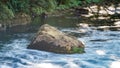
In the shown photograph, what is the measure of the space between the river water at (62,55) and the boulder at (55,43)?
0.82 feet

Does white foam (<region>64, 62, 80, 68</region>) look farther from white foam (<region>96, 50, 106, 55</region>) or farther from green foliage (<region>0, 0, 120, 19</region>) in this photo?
green foliage (<region>0, 0, 120, 19</region>)

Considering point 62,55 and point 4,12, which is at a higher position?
point 4,12

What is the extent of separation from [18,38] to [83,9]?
12423 millimetres

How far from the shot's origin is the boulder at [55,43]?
41.1ft

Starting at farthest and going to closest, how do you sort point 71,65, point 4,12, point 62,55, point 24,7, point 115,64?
point 24,7, point 4,12, point 62,55, point 115,64, point 71,65

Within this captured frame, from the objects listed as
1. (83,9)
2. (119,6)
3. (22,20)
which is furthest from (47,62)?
(119,6)

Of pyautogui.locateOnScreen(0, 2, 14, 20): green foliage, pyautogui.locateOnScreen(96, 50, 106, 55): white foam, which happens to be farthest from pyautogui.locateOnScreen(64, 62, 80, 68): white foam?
pyautogui.locateOnScreen(0, 2, 14, 20): green foliage

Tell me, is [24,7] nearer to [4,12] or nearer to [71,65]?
[4,12]

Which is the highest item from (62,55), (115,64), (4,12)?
(4,12)

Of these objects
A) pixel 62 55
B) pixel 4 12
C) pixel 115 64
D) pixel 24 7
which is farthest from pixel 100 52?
pixel 24 7

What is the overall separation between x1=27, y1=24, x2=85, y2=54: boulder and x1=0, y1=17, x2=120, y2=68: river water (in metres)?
0.25

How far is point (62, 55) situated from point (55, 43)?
0.60 meters

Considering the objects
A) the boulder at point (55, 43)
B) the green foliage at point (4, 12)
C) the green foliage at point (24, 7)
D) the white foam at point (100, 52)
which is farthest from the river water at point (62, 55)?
the green foliage at point (24, 7)

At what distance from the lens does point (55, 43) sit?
41.4ft
